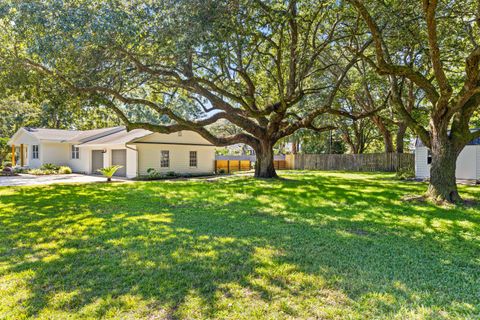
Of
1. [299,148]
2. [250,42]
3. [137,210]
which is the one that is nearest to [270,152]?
[250,42]

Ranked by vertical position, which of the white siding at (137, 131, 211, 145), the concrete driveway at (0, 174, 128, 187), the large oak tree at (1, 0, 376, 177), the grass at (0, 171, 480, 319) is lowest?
the grass at (0, 171, 480, 319)

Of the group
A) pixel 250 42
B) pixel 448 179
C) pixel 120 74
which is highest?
pixel 250 42

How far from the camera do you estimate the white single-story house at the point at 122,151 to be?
18422mm

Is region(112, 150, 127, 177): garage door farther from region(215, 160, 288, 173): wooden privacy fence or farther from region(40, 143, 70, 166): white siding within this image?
region(40, 143, 70, 166): white siding

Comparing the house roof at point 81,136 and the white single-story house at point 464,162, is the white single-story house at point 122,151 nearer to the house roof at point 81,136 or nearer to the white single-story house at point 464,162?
the house roof at point 81,136

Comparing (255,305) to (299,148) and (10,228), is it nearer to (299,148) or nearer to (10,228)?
(10,228)

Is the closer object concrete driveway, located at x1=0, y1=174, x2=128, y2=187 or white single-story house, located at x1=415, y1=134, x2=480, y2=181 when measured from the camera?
concrete driveway, located at x1=0, y1=174, x2=128, y2=187

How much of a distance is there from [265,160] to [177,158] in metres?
6.30

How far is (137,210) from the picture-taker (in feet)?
25.3

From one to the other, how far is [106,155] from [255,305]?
19417 mm

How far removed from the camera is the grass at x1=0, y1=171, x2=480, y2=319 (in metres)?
2.98

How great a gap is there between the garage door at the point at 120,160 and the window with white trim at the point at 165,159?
2.25m

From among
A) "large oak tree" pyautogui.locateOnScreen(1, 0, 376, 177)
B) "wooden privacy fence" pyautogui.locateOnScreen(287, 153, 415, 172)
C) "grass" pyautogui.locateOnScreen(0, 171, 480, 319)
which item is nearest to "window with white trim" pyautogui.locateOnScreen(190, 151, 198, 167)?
"large oak tree" pyautogui.locateOnScreen(1, 0, 376, 177)

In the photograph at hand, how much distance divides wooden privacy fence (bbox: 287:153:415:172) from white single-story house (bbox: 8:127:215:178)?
35.8 feet
